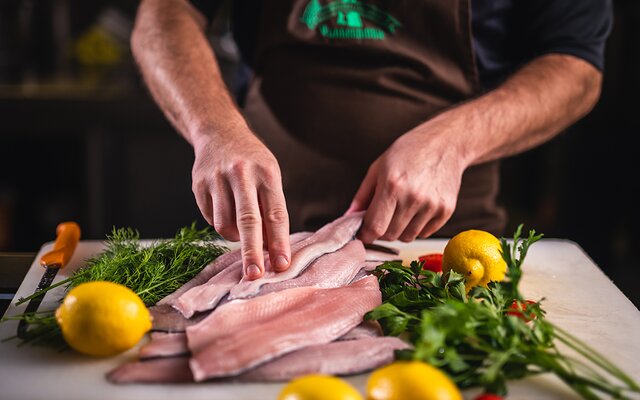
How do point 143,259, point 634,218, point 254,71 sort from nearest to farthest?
point 143,259 → point 254,71 → point 634,218

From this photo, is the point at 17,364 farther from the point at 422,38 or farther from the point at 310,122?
the point at 422,38

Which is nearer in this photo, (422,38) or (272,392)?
(272,392)

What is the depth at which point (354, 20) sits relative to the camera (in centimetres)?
208

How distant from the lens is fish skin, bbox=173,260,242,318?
1.40 metres

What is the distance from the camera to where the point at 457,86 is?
6.99ft

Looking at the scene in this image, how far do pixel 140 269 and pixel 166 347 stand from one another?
33cm

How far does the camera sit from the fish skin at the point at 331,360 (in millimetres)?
1217

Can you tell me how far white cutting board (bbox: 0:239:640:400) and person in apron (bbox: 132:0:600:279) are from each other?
0.31 metres

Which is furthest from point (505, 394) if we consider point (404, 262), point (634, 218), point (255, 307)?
point (634, 218)

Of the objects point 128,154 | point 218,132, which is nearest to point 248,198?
point 218,132

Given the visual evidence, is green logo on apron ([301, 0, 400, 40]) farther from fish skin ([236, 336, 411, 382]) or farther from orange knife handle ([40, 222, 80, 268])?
fish skin ([236, 336, 411, 382])

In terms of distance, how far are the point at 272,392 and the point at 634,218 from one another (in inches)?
118

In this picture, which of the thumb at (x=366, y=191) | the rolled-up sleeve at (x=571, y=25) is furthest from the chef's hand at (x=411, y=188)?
the rolled-up sleeve at (x=571, y=25)

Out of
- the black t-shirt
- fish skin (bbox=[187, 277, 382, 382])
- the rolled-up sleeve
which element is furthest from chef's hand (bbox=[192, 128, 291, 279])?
the rolled-up sleeve
